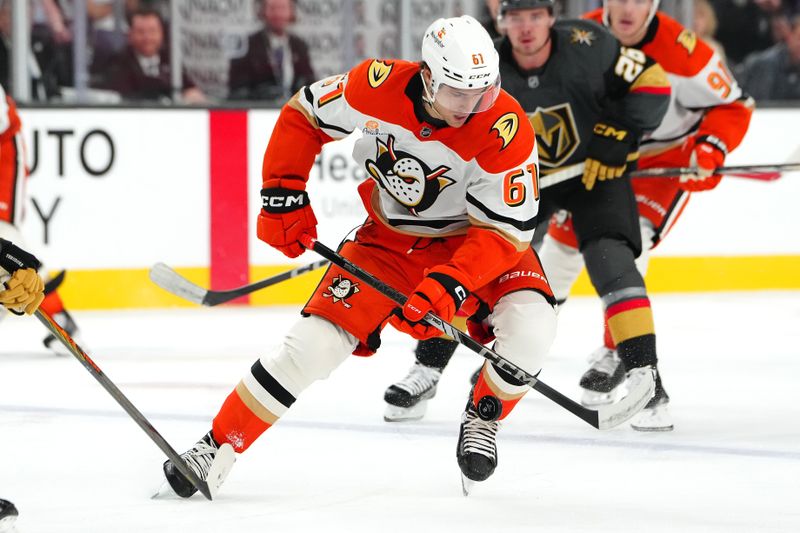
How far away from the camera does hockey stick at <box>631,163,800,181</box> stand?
376 centimetres

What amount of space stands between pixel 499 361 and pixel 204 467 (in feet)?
1.94

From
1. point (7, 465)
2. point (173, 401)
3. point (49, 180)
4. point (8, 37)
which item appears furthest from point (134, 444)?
point (8, 37)

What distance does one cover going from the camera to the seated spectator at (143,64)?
582 cm

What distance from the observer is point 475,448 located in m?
2.61

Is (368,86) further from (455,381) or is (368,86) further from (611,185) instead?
(455,381)

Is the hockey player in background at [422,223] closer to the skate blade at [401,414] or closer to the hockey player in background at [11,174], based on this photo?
the skate blade at [401,414]

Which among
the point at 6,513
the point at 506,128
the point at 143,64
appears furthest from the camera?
the point at 143,64

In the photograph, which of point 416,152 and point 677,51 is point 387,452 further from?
point 677,51

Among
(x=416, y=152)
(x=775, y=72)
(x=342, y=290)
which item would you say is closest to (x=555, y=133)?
(x=416, y=152)

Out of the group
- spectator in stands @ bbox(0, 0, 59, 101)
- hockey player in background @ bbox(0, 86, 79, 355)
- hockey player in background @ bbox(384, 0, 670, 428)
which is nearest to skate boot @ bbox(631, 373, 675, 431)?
hockey player in background @ bbox(384, 0, 670, 428)

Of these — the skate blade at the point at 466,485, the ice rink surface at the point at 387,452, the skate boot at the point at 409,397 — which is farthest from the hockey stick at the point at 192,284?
the skate blade at the point at 466,485

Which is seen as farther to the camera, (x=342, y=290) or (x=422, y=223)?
(x=422, y=223)

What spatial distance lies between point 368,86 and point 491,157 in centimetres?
28

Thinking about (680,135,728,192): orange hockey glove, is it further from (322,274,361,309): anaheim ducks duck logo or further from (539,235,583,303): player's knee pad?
(322,274,361,309): anaheim ducks duck logo
